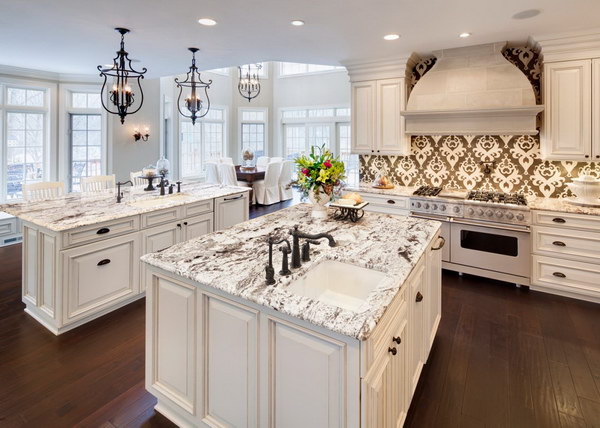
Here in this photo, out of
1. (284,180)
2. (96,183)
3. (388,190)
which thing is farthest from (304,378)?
(284,180)

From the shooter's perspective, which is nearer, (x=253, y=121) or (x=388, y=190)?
(x=388, y=190)

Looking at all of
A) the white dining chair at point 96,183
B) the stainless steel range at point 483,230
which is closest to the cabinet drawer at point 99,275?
the white dining chair at point 96,183

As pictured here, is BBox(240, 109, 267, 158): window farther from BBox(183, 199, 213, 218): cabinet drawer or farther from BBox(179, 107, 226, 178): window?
BBox(183, 199, 213, 218): cabinet drawer

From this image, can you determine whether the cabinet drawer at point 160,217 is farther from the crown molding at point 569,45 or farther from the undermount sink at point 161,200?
the crown molding at point 569,45

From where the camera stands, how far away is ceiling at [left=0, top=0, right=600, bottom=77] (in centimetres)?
290

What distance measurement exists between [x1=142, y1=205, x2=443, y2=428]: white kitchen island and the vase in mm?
593

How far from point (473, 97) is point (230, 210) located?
3182 mm

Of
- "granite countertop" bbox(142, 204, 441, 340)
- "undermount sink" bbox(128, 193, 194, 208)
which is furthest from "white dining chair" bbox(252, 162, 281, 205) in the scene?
"granite countertop" bbox(142, 204, 441, 340)

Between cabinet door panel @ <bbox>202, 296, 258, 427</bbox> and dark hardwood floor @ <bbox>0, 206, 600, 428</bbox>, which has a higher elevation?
cabinet door panel @ <bbox>202, 296, 258, 427</bbox>

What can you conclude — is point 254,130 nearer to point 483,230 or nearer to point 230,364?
point 483,230

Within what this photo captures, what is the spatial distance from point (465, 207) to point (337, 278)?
8.34ft

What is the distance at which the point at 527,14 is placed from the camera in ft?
9.91

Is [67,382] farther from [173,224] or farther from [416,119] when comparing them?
[416,119]

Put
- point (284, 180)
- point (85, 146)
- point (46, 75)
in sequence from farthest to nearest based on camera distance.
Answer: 1. point (284, 180)
2. point (85, 146)
3. point (46, 75)
